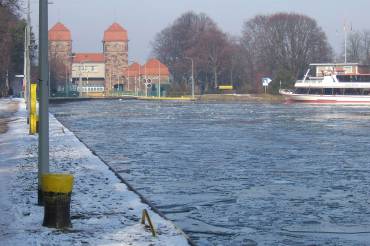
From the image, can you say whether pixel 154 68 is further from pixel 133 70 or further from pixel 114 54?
pixel 114 54

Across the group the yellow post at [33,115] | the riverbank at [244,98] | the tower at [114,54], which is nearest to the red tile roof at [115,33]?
the tower at [114,54]

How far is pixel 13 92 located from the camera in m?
110

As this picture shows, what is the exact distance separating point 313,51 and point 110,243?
389 ft

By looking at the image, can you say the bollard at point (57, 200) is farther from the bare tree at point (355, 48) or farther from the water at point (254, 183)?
the bare tree at point (355, 48)

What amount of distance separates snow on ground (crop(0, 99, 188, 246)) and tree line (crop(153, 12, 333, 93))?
103 metres

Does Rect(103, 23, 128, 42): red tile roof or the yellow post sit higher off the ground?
Rect(103, 23, 128, 42): red tile roof

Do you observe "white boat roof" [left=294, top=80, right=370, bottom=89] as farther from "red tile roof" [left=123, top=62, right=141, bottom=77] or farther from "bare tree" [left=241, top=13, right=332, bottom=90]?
"red tile roof" [left=123, top=62, right=141, bottom=77]

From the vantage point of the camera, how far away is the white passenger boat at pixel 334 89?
101 metres

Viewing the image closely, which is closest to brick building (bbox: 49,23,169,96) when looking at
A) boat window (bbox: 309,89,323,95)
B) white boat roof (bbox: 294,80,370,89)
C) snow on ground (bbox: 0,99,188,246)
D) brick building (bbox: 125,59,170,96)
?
brick building (bbox: 125,59,170,96)

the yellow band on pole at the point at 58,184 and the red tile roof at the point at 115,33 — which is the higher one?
the red tile roof at the point at 115,33

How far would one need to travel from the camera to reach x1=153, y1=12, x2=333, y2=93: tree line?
124625 mm

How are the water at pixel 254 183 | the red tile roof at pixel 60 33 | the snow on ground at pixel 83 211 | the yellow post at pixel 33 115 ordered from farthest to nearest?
the red tile roof at pixel 60 33 < the yellow post at pixel 33 115 < the water at pixel 254 183 < the snow on ground at pixel 83 211

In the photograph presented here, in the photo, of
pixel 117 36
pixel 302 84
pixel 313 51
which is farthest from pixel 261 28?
pixel 117 36

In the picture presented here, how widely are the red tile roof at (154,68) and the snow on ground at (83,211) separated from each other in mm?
137840
